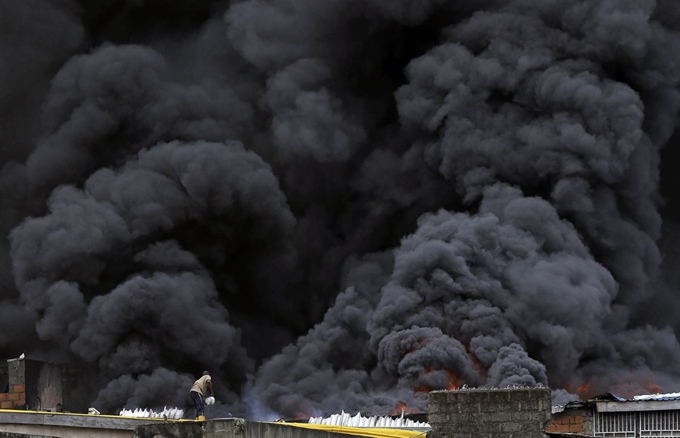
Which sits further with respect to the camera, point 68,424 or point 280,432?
point 68,424

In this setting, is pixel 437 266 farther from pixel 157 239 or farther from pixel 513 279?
pixel 157 239

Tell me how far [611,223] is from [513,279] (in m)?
3.49

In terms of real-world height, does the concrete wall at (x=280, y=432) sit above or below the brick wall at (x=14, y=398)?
below

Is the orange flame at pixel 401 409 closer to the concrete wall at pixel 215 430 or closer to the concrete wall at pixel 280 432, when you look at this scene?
the concrete wall at pixel 215 430

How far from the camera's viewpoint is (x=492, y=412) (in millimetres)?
18828

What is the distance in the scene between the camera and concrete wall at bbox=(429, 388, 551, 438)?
738 inches

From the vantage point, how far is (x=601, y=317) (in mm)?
38062

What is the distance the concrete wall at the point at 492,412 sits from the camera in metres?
18.7

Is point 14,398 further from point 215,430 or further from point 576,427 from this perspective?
point 215,430

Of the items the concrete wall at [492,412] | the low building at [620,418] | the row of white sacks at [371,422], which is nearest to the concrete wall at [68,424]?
the row of white sacks at [371,422]

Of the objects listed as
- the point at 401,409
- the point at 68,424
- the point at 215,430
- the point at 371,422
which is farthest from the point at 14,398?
the point at 215,430

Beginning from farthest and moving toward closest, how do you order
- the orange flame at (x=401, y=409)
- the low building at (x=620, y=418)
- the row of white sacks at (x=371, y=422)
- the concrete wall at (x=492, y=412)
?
1. the orange flame at (x=401, y=409)
2. the low building at (x=620, y=418)
3. the row of white sacks at (x=371, y=422)
4. the concrete wall at (x=492, y=412)

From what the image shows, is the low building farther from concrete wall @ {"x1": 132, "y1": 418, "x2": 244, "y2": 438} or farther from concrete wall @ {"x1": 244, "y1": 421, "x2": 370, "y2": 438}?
concrete wall @ {"x1": 132, "y1": 418, "x2": 244, "y2": 438}

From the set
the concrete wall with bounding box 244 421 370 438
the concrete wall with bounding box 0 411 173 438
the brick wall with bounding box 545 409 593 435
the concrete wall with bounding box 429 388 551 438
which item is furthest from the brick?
the concrete wall with bounding box 0 411 173 438
